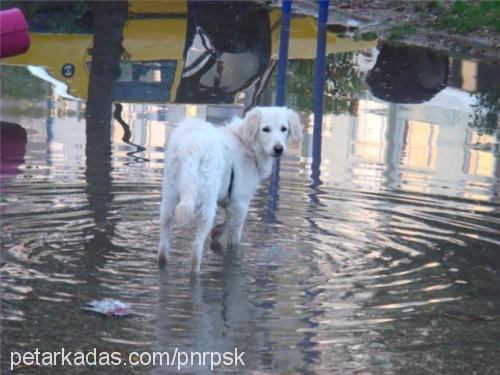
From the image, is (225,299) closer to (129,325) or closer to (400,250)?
(129,325)

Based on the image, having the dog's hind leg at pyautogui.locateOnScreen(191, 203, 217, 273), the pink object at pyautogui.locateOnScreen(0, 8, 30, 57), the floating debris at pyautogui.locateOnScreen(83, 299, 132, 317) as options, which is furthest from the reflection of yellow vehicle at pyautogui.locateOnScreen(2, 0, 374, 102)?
the floating debris at pyautogui.locateOnScreen(83, 299, 132, 317)

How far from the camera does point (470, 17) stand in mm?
22219

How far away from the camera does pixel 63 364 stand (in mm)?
6410

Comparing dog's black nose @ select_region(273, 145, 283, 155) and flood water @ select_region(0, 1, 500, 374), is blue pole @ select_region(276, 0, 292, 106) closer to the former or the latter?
flood water @ select_region(0, 1, 500, 374)

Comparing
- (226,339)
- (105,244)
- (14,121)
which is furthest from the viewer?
(14,121)

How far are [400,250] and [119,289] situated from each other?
2.46 meters

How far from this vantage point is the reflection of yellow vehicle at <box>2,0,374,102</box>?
16.8m

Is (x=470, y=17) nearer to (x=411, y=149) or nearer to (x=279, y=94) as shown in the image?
(x=279, y=94)

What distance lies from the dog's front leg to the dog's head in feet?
1.47

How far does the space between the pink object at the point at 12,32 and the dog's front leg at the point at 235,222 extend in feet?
14.4

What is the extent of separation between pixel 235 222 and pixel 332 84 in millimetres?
9463

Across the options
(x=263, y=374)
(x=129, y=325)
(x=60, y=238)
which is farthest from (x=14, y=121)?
(x=263, y=374)

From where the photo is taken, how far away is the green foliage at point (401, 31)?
22.7 meters

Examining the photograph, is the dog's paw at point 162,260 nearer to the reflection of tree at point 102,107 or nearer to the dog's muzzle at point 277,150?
the reflection of tree at point 102,107
